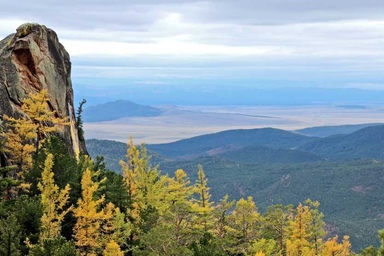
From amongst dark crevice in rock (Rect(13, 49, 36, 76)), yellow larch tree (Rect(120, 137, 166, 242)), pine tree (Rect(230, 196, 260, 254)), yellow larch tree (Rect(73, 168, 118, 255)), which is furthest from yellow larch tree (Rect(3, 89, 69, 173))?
pine tree (Rect(230, 196, 260, 254))

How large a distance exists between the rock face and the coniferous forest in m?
2.55

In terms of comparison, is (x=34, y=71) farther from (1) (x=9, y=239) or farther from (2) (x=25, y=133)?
(1) (x=9, y=239)

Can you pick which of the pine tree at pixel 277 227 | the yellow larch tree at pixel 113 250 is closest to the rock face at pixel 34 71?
the yellow larch tree at pixel 113 250

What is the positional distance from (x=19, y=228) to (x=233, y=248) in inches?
810

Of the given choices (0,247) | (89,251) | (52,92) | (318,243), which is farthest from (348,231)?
(0,247)

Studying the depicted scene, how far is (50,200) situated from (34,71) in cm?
2466

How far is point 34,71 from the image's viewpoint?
→ 61188 mm

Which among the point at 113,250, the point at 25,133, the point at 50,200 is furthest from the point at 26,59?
the point at 113,250

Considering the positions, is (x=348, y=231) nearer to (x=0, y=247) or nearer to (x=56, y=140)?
(x=56, y=140)

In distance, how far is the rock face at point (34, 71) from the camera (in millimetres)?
56219

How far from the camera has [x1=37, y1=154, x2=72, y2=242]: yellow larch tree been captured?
123 feet

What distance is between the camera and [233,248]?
4878 centimetres

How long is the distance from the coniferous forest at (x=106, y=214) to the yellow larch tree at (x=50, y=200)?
71 millimetres

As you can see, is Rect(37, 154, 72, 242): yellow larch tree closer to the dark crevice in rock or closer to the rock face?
the rock face
